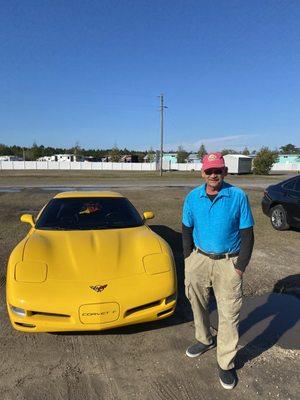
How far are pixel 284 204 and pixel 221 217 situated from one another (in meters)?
6.46

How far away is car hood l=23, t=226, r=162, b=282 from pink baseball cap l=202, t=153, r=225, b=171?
4.54ft

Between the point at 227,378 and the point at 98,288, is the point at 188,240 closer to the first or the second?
the point at 98,288

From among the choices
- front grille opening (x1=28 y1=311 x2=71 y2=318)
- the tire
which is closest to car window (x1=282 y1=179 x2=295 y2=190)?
the tire

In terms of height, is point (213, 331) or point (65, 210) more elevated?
point (65, 210)

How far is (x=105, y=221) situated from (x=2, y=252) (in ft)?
8.63

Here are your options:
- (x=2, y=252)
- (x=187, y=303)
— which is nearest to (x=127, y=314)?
(x=187, y=303)

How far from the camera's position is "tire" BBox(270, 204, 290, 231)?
28.9ft

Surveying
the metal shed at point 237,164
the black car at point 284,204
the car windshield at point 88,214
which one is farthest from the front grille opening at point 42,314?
the metal shed at point 237,164

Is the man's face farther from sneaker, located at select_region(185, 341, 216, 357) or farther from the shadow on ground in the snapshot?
the shadow on ground

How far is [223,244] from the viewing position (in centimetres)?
291

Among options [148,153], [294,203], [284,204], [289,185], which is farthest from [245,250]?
[148,153]

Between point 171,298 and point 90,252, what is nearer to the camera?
point 171,298

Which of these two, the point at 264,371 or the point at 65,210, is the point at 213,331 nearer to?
the point at 264,371

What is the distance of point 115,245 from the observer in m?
4.13
